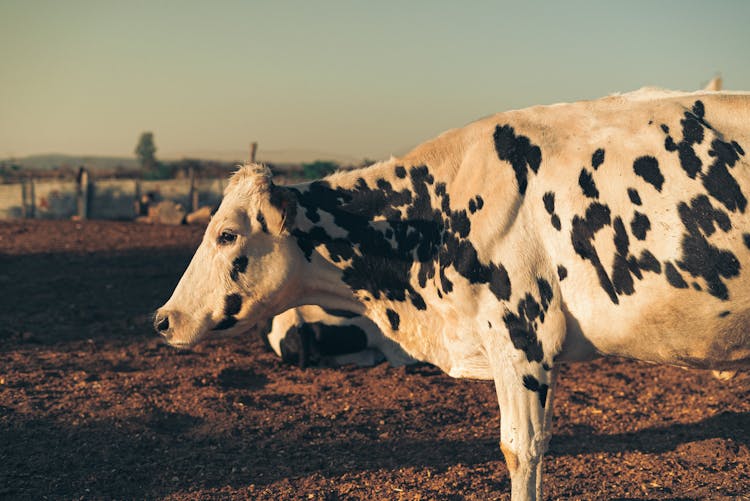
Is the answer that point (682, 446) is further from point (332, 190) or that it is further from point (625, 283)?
point (332, 190)

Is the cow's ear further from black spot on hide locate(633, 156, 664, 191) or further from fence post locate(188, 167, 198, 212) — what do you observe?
fence post locate(188, 167, 198, 212)

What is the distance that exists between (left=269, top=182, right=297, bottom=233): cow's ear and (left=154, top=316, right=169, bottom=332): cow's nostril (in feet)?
3.09

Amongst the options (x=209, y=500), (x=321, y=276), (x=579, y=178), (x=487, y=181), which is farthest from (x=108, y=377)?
(x=579, y=178)

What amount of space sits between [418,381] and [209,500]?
10.5ft

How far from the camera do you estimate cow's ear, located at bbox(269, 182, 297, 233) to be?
4672 millimetres

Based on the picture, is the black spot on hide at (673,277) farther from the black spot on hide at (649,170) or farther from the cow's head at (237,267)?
the cow's head at (237,267)

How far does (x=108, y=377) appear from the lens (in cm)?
745

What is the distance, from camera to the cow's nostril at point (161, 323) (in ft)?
15.8

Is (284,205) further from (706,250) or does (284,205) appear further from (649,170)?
(706,250)

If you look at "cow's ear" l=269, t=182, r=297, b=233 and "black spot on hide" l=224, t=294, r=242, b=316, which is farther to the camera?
"black spot on hide" l=224, t=294, r=242, b=316

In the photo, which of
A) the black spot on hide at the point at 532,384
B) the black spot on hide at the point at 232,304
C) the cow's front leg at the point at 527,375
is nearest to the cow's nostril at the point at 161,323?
the black spot on hide at the point at 232,304

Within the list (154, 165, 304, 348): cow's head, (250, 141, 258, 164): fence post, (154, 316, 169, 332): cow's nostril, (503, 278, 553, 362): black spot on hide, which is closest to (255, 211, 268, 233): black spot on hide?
(154, 165, 304, 348): cow's head

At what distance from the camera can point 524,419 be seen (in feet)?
14.1

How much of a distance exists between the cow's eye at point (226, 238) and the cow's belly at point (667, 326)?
2.10 metres
